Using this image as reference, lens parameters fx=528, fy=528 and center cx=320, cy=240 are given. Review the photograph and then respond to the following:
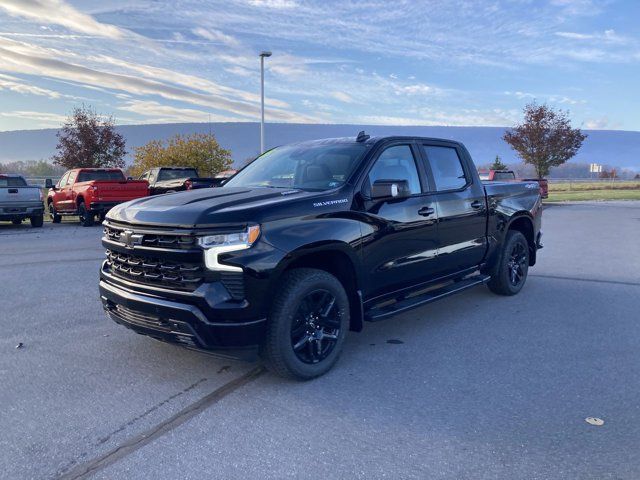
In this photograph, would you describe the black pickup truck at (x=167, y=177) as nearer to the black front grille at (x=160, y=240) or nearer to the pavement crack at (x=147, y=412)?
the black front grille at (x=160, y=240)

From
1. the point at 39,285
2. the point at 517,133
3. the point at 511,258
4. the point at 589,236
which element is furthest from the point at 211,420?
the point at 517,133

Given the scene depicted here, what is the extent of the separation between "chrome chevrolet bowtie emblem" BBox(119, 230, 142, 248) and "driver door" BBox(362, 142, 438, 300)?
5.77ft

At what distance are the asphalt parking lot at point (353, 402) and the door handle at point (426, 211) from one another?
3.87 ft

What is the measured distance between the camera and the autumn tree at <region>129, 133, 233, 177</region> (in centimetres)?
3186

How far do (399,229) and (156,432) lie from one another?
102 inches

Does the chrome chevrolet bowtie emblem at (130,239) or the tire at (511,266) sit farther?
the tire at (511,266)

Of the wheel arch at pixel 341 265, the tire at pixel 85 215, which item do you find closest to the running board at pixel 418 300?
the wheel arch at pixel 341 265

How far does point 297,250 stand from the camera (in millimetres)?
3842

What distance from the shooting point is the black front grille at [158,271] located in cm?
367

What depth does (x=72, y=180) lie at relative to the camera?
58.0 ft

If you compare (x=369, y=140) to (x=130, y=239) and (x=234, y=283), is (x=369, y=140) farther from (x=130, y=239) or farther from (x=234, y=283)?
(x=130, y=239)

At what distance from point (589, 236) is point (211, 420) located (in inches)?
485

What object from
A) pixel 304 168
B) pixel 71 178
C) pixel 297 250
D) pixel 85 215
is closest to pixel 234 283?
pixel 297 250

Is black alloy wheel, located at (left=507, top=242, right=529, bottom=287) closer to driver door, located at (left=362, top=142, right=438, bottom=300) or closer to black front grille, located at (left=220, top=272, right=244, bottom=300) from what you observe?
driver door, located at (left=362, top=142, right=438, bottom=300)
